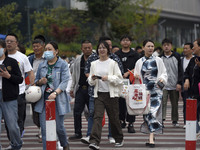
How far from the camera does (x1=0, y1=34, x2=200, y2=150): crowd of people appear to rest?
8500 mm

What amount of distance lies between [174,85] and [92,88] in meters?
3.43

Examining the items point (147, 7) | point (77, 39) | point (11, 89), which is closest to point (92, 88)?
point (11, 89)

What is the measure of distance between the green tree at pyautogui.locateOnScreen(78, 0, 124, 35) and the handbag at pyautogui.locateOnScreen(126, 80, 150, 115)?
3329 centimetres

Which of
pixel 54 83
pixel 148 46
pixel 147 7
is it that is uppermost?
pixel 147 7

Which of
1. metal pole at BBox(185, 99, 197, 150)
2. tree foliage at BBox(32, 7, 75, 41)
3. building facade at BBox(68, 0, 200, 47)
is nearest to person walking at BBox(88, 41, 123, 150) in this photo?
metal pole at BBox(185, 99, 197, 150)

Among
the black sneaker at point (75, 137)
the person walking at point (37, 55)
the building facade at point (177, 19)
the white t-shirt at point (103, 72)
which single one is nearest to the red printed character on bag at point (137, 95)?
the white t-shirt at point (103, 72)

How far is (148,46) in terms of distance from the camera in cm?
1010

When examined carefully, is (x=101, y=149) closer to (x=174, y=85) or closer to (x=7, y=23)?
(x=174, y=85)

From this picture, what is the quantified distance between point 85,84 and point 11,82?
272 cm

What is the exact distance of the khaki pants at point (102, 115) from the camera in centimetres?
936

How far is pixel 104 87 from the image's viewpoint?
376 inches

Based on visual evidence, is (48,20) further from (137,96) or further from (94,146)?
(94,146)

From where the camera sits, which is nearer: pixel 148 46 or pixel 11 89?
pixel 11 89

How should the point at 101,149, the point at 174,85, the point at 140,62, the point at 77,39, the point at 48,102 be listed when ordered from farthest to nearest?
the point at 77,39
the point at 174,85
the point at 140,62
the point at 101,149
the point at 48,102
